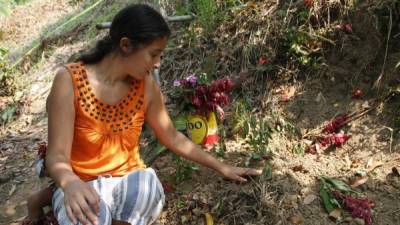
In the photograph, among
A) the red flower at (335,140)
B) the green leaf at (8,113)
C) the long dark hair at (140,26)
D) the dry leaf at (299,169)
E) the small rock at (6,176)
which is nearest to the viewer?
the long dark hair at (140,26)

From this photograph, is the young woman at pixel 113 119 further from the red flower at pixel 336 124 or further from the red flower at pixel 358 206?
the red flower at pixel 336 124

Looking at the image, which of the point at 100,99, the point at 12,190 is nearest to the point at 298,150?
the point at 100,99

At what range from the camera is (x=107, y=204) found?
2.05m

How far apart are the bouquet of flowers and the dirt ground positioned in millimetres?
395

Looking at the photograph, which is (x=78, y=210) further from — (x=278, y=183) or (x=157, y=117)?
(x=278, y=183)

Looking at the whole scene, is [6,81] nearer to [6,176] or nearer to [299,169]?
[6,176]

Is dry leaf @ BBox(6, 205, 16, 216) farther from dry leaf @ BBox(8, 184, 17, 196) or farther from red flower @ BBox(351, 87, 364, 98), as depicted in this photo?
red flower @ BBox(351, 87, 364, 98)

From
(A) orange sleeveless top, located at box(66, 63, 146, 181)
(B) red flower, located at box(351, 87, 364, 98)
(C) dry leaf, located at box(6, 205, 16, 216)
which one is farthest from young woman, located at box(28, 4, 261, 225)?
(C) dry leaf, located at box(6, 205, 16, 216)

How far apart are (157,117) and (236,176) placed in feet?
1.77

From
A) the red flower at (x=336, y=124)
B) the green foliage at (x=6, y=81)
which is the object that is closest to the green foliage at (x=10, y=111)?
the green foliage at (x=6, y=81)

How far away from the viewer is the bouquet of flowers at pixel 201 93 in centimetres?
283

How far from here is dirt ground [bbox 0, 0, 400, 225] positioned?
8.32ft

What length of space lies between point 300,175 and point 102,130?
1287mm

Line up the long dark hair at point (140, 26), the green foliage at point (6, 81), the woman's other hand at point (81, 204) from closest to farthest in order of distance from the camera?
the woman's other hand at point (81, 204), the long dark hair at point (140, 26), the green foliage at point (6, 81)
